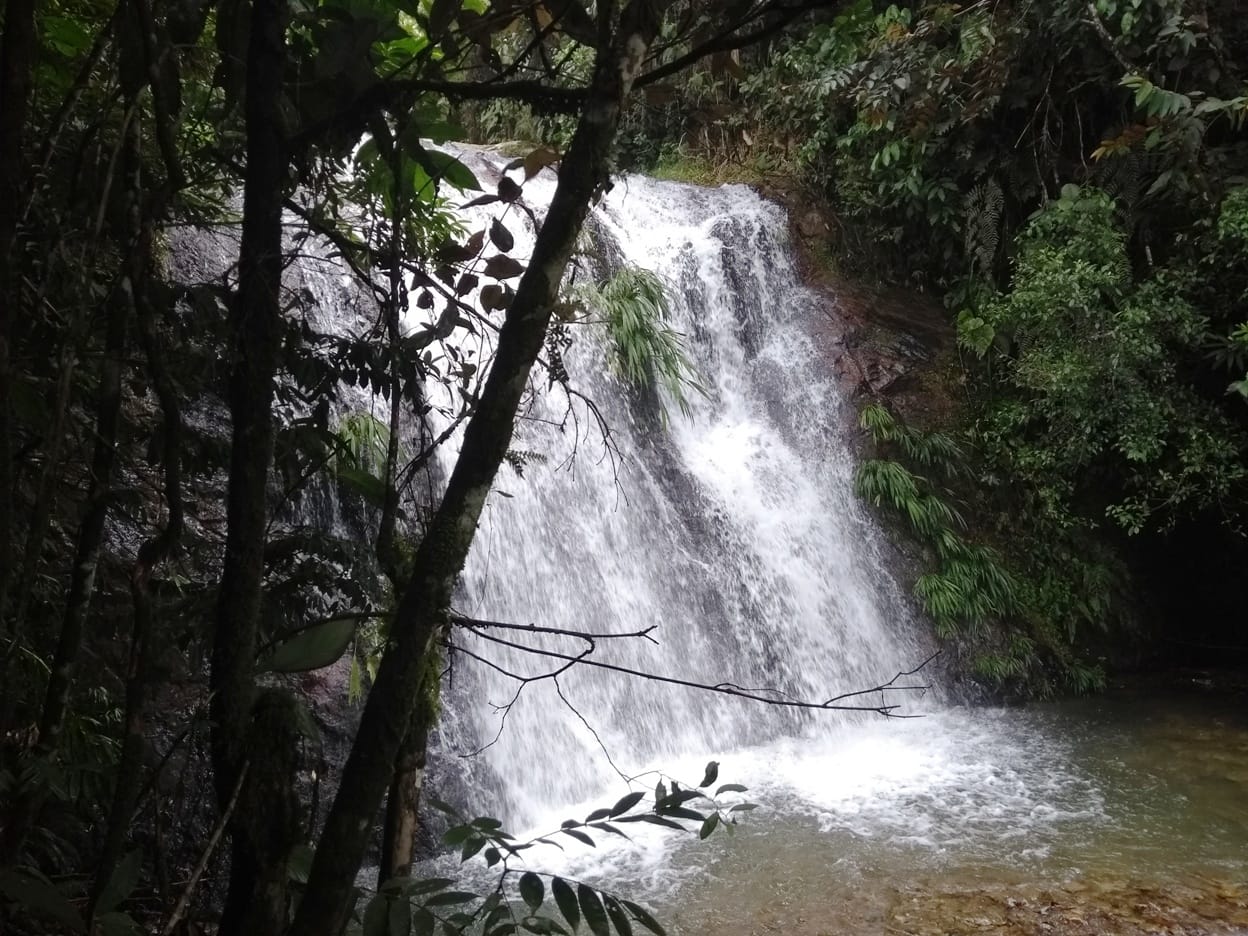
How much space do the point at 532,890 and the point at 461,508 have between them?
557 millimetres

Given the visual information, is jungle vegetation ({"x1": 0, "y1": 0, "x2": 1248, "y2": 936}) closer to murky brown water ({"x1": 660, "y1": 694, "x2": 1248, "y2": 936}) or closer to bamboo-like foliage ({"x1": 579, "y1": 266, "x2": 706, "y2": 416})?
bamboo-like foliage ({"x1": 579, "y1": 266, "x2": 706, "y2": 416})

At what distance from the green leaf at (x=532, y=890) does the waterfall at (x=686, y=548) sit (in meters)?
3.59

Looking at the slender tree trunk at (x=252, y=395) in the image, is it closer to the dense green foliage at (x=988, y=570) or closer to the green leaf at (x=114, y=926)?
the green leaf at (x=114, y=926)

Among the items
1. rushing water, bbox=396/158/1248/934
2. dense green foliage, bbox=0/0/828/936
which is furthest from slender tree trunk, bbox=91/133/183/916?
rushing water, bbox=396/158/1248/934

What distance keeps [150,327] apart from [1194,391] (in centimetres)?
775

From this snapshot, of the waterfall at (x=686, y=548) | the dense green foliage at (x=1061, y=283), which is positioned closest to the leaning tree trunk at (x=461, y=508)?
the waterfall at (x=686, y=548)

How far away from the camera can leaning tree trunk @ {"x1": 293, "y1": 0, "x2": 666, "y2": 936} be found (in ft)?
4.34

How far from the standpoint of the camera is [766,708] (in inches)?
278

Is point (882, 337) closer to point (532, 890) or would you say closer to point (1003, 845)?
point (1003, 845)

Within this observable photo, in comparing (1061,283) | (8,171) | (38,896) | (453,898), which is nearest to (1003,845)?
(1061,283)

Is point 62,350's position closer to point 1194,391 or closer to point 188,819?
point 188,819

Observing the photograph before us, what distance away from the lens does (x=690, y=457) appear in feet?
27.6

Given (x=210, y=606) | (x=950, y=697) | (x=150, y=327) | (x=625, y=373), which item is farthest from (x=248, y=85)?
(x=950, y=697)

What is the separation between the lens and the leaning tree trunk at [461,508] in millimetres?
1322
